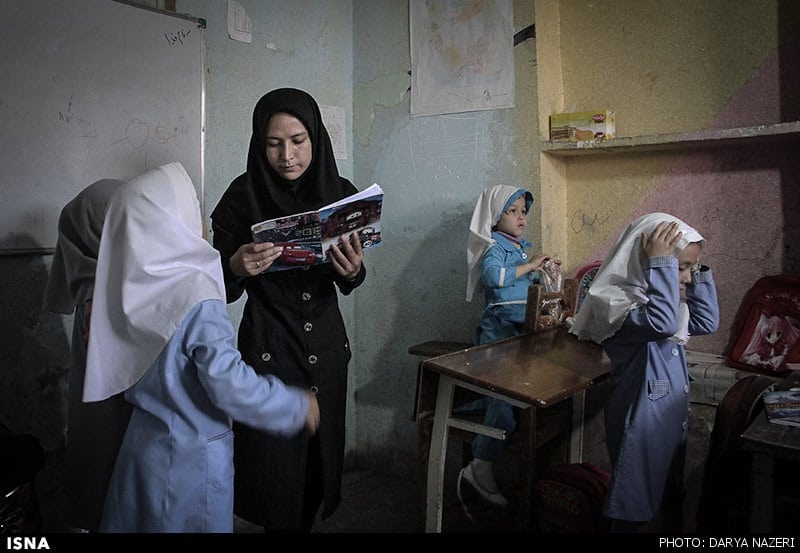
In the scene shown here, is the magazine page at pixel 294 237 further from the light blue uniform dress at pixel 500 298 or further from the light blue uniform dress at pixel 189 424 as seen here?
the light blue uniform dress at pixel 500 298

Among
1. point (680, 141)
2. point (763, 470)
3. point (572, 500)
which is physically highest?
point (680, 141)

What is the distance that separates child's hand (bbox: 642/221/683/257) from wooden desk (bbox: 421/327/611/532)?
1.53ft

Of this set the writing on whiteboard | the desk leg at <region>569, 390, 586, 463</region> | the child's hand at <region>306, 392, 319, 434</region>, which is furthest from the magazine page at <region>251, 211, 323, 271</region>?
the desk leg at <region>569, 390, 586, 463</region>

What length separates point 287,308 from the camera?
6.49 feet

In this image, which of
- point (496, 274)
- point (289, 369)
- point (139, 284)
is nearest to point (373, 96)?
point (496, 274)

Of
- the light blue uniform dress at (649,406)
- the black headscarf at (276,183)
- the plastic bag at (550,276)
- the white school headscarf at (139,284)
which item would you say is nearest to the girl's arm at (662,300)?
the light blue uniform dress at (649,406)

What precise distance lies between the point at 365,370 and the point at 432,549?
5.98ft

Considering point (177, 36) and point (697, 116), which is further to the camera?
point (697, 116)

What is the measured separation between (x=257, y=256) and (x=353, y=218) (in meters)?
0.31

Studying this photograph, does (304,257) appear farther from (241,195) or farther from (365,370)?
(365,370)

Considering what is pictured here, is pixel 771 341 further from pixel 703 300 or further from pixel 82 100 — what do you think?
pixel 82 100

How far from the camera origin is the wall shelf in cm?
253

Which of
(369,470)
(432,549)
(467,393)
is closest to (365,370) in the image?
(369,470)

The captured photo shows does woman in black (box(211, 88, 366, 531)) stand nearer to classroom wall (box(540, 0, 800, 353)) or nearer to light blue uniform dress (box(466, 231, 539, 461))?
light blue uniform dress (box(466, 231, 539, 461))
